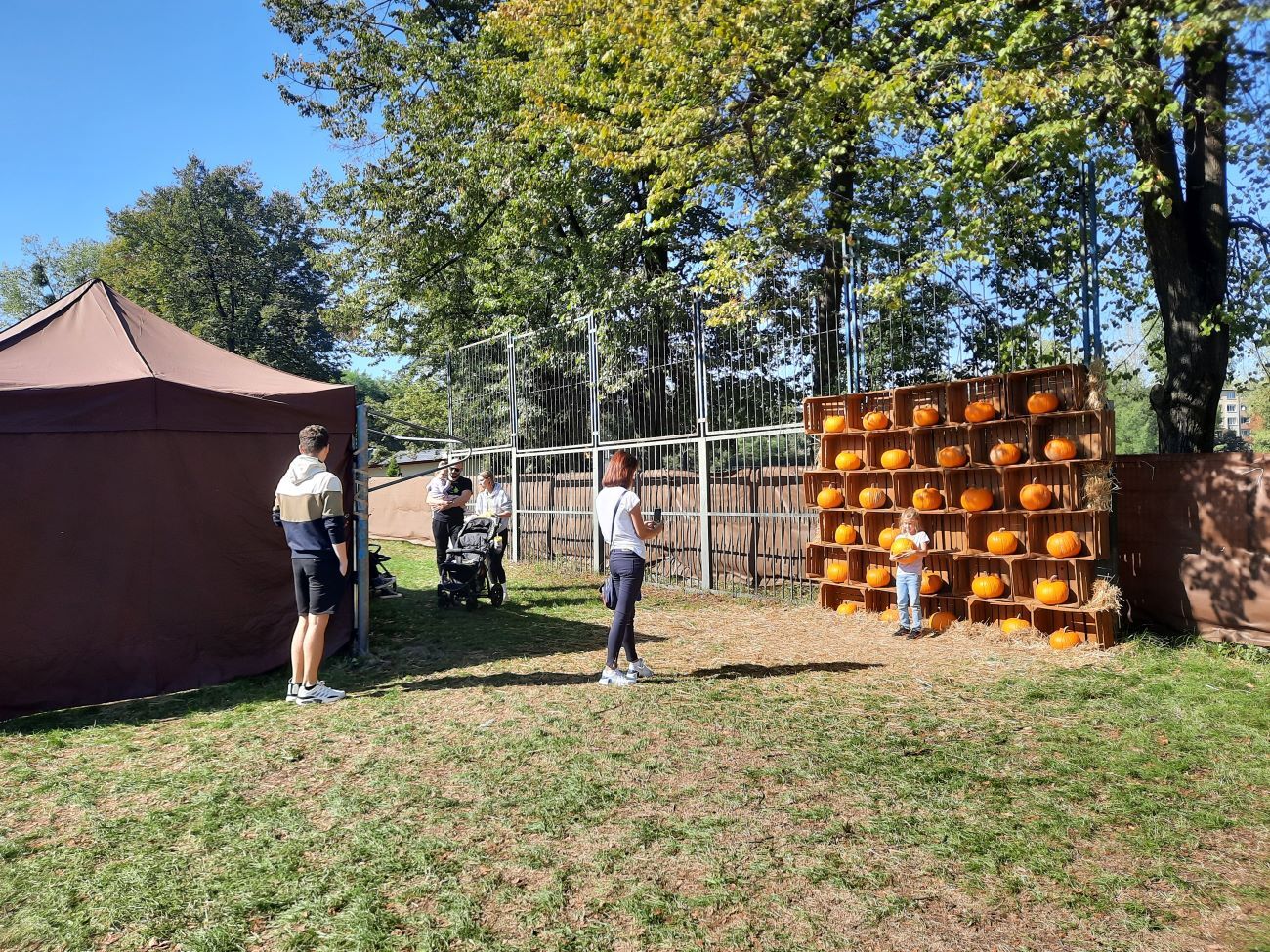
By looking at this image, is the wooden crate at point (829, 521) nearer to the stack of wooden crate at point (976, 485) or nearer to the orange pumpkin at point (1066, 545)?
the stack of wooden crate at point (976, 485)

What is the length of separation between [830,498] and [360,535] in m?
5.13

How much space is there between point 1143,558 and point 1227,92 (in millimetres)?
4549

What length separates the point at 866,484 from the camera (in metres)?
9.41

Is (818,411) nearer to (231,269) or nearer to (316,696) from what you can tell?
(316,696)

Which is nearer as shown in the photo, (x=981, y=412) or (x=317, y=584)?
(x=317, y=584)

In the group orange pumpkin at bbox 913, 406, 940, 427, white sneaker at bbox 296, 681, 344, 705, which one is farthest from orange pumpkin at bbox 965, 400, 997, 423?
white sneaker at bbox 296, 681, 344, 705

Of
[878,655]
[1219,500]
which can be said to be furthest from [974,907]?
[1219,500]

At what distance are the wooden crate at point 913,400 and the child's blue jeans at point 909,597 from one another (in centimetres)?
162

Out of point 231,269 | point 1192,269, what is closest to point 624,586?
point 1192,269

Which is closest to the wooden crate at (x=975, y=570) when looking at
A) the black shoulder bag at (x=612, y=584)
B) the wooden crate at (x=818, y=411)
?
the wooden crate at (x=818, y=411)

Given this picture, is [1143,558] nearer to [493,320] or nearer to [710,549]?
[710,549]

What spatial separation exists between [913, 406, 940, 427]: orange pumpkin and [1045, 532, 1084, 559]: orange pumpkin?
5.60 feet

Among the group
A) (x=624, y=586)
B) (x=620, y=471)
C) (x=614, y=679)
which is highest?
(x=620, y=471)

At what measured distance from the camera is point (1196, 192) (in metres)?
8.49
